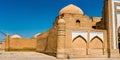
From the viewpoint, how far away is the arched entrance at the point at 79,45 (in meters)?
20.6

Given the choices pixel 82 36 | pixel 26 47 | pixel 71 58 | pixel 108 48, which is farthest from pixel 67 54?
pixel 26 47

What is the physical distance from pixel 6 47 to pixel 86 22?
72.1ft

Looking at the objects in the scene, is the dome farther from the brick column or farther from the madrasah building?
the brick column

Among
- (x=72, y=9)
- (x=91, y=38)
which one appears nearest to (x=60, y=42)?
(x=91, y=38)

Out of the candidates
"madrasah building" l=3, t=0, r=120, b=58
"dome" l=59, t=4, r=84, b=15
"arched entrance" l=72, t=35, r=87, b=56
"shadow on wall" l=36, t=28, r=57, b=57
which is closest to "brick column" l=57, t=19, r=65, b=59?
"madrasah building" l=3, t=0, r=120, b=58

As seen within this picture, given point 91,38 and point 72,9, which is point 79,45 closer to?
point 91,38

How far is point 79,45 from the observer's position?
20.9m

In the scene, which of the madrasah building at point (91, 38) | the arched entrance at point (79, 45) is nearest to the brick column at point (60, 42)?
the madrasah building at point (91, 38)

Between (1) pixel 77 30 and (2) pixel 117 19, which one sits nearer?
(1) pixel 77 30

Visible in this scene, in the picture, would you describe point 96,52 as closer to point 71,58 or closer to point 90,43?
point 90,43

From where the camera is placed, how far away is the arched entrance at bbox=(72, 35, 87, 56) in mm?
20552

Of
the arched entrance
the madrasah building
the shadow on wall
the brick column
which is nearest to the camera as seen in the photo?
the brick column

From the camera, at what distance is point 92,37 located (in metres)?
A: 21.2

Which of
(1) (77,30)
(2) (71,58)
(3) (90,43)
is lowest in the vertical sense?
(2) (71,58)
